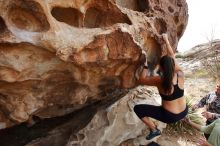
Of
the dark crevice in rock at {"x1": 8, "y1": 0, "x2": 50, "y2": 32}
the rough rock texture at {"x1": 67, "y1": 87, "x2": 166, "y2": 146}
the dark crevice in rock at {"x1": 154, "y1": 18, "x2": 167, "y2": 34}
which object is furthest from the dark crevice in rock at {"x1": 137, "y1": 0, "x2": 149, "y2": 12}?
the dark crevice in rock at {"x1": 8, "y1": 0, "x2": 50, "y2": 32}

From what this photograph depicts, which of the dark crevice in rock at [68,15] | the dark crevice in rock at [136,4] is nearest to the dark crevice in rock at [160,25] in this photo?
the dark crevice in rock at [136,4]

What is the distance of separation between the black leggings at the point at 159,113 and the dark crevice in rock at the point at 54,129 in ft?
1.89

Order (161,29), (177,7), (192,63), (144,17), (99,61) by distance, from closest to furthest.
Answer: (99,61) → (144,17) → (161,29) → (177,7) → (192,63)

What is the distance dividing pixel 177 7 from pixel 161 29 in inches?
25.6

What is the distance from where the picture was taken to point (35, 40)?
4227mm

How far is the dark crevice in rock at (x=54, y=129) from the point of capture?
605cm

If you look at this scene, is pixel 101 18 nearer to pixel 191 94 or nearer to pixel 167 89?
pixel 167 89

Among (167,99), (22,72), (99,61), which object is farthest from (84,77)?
(167,99)

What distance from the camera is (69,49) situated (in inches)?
170

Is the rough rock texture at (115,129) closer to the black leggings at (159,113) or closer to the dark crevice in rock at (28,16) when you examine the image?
the black leggings at (159,113)

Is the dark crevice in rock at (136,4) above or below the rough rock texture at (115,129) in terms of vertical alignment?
above

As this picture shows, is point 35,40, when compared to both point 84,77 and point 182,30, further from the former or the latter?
point 182,30

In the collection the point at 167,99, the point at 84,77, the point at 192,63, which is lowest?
the point at 192,63

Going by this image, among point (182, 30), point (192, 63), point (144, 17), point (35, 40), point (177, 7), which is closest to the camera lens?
point (35, 40)
